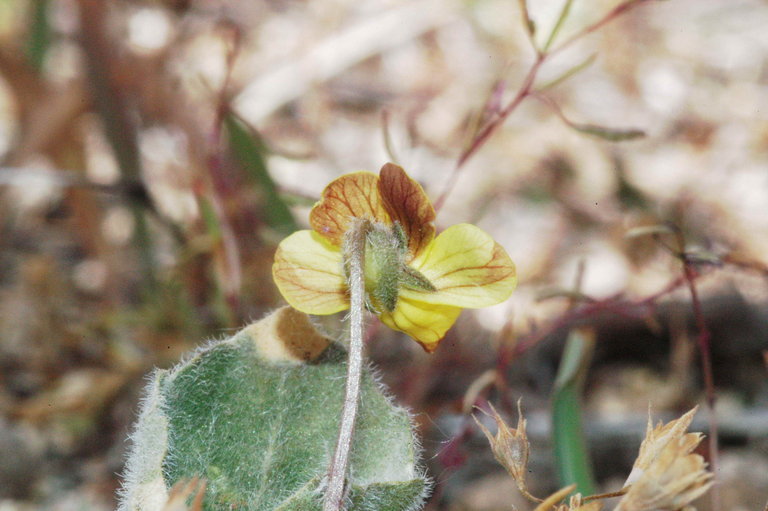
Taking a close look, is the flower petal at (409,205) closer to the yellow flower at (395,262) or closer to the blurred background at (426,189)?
the yellow flower at (395,262)

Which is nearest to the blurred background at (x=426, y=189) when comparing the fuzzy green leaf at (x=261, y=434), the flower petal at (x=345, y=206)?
the fuzzy green leaf at (x=261, y=434)

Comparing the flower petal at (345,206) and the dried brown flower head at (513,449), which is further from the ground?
the flower petal at (345,206)

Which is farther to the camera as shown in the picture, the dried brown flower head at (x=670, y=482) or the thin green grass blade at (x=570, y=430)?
the thin green grass blade at (x=570, y=430)

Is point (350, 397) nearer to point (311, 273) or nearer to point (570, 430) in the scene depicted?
point (311, 273)

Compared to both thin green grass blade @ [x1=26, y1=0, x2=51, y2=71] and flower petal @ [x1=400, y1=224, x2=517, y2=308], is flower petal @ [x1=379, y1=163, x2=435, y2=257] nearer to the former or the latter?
flower petal @ [x1=400, y1=224, x2=517, y2=308]

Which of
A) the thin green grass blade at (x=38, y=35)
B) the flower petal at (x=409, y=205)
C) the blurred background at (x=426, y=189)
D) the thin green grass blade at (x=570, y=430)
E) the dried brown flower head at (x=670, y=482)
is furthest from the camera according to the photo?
the thin green grass blade at (x=38, y=35)

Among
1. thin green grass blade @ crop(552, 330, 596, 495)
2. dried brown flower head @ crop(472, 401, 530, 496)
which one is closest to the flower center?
dried brown flower head @ crop(472, 401, 530, 496)
